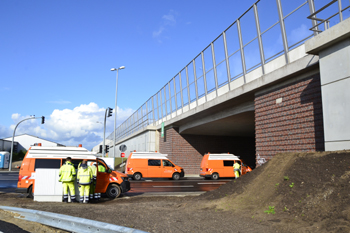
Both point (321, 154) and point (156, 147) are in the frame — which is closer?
point (321, 154)

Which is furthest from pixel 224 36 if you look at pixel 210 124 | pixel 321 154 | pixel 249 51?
pixel 321 154

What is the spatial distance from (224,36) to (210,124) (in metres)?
8.89

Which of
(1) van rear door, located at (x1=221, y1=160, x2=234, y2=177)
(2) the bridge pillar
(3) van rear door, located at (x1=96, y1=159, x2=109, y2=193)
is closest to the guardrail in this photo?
(3) van rear door, located at (x1=96, y1=159, x2=109, y2=193)

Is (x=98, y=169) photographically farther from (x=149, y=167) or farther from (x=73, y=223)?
(x=149, y=167)

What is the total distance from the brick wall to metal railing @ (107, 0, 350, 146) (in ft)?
12.7

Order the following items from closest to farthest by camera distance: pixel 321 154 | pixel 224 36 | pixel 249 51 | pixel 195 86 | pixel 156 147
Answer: pixel 321 154
pixel 249 51
pixel 224 36
pixel 195 86
pixel 156 147

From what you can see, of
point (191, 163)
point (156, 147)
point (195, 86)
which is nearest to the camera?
point (195, 86)

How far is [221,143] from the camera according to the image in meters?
34.3

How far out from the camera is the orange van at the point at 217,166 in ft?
82.2

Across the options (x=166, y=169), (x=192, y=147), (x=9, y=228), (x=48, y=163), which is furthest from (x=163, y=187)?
(x=192, y=147)

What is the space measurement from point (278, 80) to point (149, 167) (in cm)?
1361

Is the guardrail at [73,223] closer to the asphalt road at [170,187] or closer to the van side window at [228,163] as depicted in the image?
the asphalt road at [170,187]

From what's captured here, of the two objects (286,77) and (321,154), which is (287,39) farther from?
(321,154)

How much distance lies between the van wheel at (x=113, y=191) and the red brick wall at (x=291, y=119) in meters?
6.72
